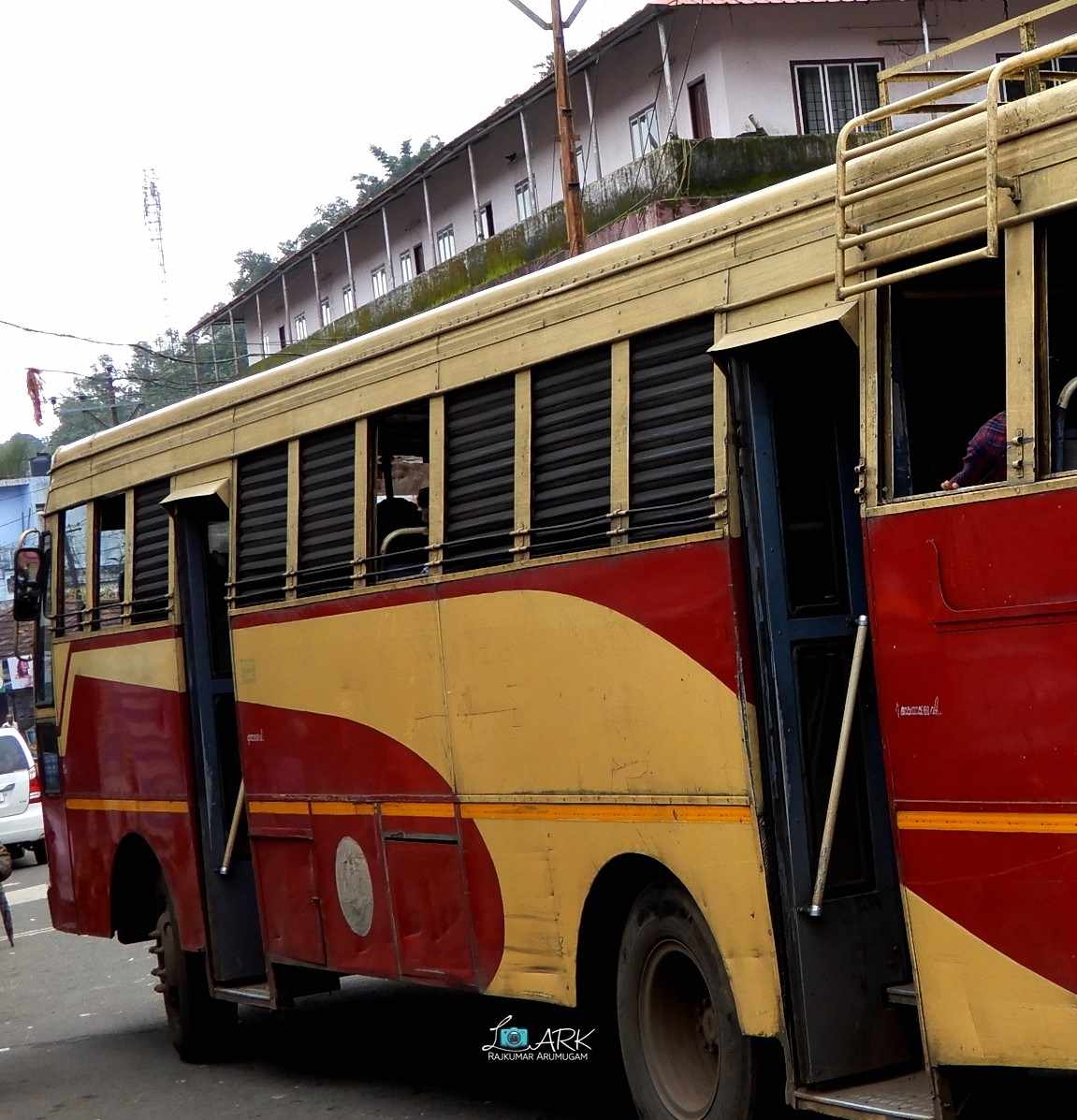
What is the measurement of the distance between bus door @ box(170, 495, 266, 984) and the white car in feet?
47.1

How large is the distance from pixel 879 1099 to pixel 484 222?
36374mm

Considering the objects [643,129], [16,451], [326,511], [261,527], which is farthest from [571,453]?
[16,451]

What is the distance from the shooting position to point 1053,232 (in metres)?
5.25

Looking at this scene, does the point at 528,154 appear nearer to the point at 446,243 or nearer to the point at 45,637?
the point at 446,243

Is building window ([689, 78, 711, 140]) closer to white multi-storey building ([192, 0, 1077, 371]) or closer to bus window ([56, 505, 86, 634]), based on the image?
white multi-storey building ([192, 0, 1077, 371])

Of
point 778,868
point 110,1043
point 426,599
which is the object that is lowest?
point 110,1043

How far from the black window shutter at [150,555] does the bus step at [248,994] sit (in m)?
2.14

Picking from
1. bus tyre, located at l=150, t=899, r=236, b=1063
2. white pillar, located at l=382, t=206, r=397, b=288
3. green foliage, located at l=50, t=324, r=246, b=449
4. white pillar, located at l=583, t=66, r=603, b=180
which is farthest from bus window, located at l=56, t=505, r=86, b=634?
green foliage, located at l=50, t=324, r=246, b=449

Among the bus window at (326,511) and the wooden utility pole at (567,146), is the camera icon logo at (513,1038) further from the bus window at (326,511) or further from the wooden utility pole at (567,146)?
the wooden utility pole at (567,146)

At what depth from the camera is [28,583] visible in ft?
40.7

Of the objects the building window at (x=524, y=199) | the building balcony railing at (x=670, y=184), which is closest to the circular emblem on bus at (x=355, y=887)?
the building balcony railing at (x=670, y=184)

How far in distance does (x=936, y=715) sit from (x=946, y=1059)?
39.8 inches

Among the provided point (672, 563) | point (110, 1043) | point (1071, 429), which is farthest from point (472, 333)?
point (110, 1043)

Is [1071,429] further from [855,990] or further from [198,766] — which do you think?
[198,766]
